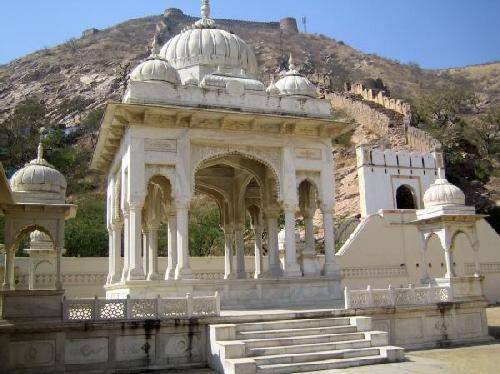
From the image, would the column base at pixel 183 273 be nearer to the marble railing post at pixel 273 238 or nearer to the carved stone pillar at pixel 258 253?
the marble railing post at pixel 273 238

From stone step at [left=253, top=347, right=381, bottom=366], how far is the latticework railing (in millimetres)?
1580

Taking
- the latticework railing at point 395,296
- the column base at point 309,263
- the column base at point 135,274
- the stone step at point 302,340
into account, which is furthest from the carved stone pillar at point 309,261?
the column base at point 135,274

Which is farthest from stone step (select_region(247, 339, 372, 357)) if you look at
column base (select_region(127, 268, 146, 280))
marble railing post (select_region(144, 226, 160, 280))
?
marble railing post (select_region(144, 226, 160, 280))

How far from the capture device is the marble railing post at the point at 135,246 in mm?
12508

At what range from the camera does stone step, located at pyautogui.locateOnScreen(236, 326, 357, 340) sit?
10234mm

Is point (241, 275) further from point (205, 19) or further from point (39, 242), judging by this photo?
point (205, 19)

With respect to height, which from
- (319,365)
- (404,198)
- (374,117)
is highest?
(374,117)

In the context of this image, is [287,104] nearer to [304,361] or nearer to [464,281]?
[464,281]

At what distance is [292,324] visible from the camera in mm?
10789

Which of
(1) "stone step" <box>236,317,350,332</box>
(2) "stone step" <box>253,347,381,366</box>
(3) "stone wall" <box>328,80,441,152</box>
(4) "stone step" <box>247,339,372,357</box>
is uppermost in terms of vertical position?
(3) "stone wall" <box>328,80,441,152</box>

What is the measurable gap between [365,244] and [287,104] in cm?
1014

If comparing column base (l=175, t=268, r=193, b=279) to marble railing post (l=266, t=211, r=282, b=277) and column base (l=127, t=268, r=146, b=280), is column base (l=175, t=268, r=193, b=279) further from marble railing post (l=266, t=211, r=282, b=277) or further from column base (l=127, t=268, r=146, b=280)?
marble railing post (l=266, t=211, r=282, b=277)

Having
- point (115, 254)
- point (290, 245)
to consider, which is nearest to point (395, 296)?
point (290, 245)

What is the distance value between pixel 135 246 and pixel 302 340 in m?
4.70
